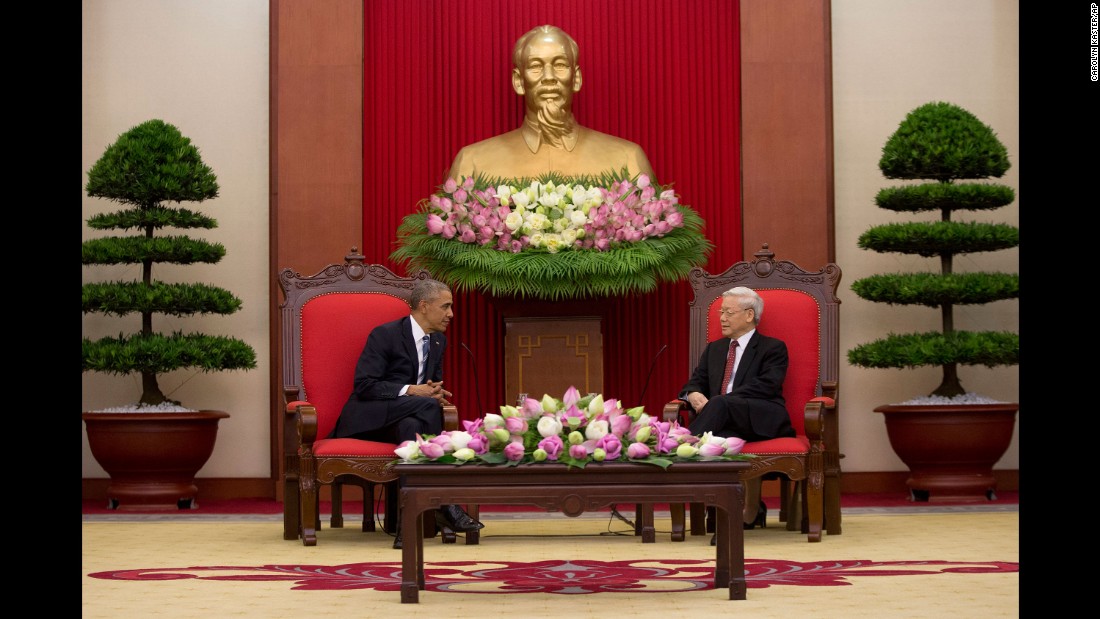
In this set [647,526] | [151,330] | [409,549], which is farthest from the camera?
[151,330]

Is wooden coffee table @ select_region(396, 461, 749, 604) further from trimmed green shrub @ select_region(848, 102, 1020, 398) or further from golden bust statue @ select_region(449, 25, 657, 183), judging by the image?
golden bust statue @ select_region(449, 25, 657, 183)

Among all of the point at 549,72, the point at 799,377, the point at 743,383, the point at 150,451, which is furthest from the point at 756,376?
the point at 150,451

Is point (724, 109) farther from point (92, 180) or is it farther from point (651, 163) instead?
point (92, 180)

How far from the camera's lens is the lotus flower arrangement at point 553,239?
629cm

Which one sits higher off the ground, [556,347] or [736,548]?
[556,347]

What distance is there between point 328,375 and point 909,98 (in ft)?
12.2

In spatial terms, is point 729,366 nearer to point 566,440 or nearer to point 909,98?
point 566,440

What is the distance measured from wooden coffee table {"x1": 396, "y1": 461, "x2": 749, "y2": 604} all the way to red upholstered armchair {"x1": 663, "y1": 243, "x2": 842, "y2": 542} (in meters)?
1.63

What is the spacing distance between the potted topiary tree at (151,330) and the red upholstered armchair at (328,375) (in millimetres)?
1055

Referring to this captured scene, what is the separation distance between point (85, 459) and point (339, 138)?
7.47ft

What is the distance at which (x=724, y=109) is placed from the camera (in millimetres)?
7914

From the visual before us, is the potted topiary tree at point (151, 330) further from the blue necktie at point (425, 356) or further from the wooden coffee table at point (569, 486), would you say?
the wooden coffee table at point (569, 486)

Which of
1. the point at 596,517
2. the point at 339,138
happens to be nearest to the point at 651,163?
the point at 339,138

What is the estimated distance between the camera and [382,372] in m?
5.89
